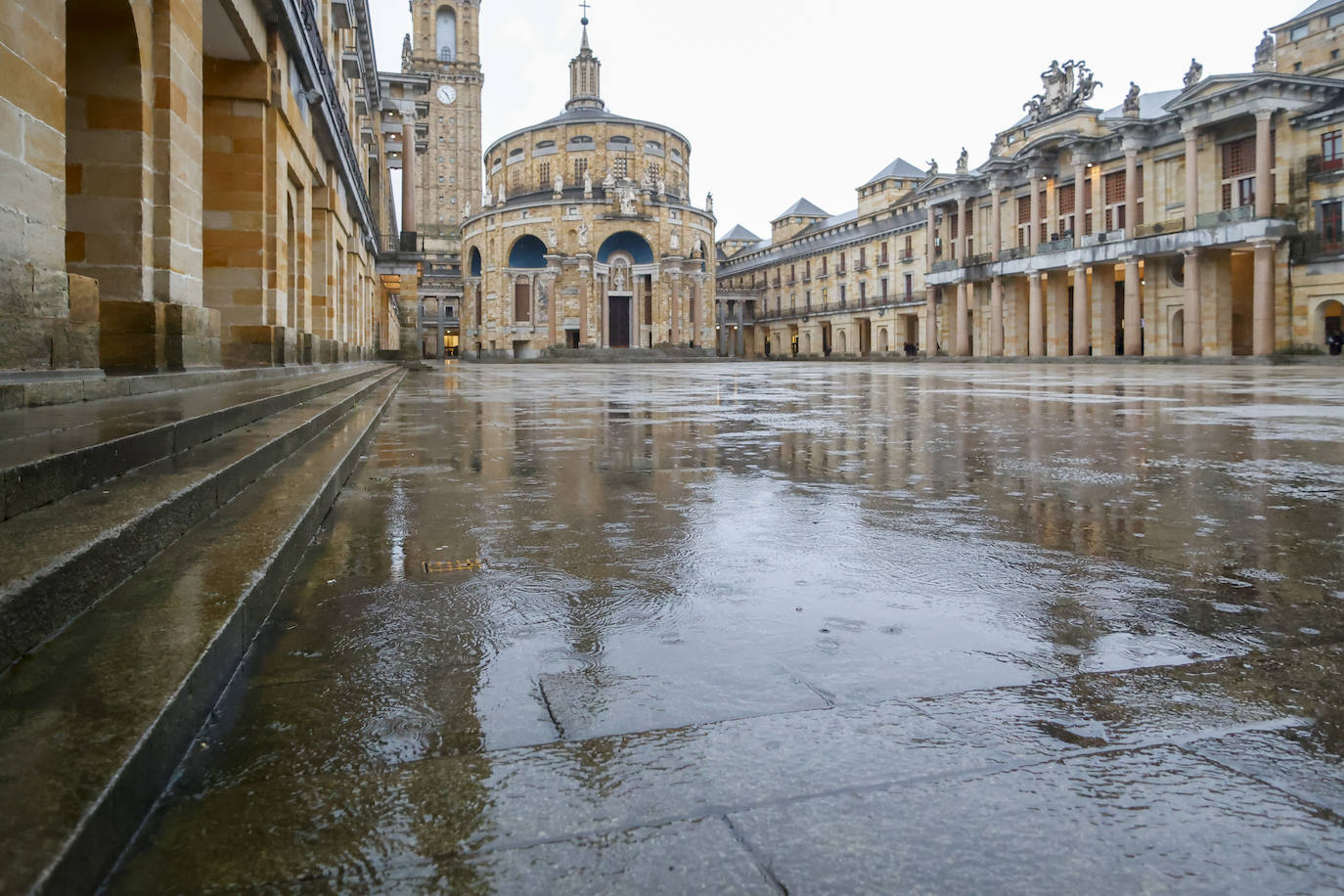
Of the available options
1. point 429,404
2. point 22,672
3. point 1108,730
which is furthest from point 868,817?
point 429,404

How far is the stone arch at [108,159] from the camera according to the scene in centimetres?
669

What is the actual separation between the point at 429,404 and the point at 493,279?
5833cm

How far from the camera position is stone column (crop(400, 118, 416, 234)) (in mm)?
33303

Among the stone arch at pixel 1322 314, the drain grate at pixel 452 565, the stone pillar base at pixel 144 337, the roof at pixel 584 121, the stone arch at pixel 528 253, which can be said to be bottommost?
the drain grate at pixel 452 565

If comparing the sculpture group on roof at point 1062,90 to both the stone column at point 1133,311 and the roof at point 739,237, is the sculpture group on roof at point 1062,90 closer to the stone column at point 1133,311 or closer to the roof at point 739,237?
the stone column at point 1133,311

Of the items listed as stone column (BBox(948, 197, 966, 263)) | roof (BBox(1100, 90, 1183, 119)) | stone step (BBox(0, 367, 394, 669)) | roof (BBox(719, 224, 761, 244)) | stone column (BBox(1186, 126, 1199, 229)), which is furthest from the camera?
roof (BBox(719, 224, 761, 244))

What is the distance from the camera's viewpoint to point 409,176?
33.3 meters

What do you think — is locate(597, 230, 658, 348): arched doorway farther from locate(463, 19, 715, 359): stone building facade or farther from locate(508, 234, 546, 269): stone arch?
locate(508, 234, 546, 269): stone arch

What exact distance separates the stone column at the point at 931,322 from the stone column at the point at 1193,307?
1655cm

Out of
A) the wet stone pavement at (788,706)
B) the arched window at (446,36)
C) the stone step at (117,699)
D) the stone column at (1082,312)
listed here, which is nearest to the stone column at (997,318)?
the stone column at (1082,312)

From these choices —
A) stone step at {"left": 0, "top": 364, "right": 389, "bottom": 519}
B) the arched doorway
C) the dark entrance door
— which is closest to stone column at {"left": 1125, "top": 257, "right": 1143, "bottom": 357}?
the arched doorway

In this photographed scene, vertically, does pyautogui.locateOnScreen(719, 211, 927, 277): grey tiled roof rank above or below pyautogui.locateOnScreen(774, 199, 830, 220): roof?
below

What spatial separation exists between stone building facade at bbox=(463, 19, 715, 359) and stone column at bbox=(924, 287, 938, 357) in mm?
18877

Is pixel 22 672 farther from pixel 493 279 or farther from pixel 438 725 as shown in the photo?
pixel 493 279
